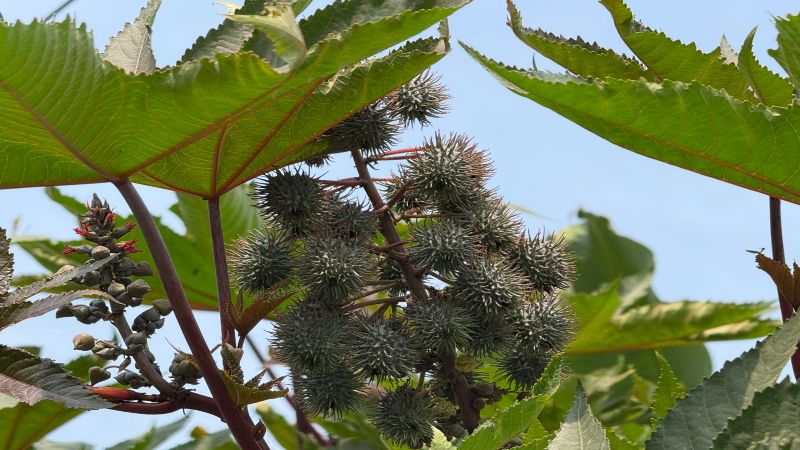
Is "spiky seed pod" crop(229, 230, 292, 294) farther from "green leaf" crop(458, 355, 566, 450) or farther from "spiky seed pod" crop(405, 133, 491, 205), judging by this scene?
"green leaf" crop(458, 355, 566, 450)

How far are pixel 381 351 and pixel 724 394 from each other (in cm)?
94

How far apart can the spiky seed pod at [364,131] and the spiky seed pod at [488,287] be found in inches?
14.9

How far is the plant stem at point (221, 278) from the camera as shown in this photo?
2205 millimetres

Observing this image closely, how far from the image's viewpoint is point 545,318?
98.6 inches

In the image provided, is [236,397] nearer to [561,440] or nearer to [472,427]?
[472,427]

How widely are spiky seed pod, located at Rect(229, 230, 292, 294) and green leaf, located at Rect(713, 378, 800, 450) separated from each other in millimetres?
1368

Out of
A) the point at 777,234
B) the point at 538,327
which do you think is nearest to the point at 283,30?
the point at 538,327

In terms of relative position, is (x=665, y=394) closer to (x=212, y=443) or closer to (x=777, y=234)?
(x=777, y=234)

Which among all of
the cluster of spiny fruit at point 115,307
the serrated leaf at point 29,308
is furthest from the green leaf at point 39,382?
the cluster of spiny fruit at point 115,307

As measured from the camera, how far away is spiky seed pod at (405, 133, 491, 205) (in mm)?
2490

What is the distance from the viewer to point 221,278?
7.58ft

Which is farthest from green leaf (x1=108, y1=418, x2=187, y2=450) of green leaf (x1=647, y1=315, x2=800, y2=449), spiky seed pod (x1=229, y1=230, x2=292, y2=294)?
green leaf (x1=647, y1=315, x2=800, y2=449)

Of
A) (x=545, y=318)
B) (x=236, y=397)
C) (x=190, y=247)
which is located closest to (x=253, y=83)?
(x=236, y=397)

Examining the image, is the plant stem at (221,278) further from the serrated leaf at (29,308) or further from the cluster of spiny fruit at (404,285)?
the serrated leaf at (29,308)
